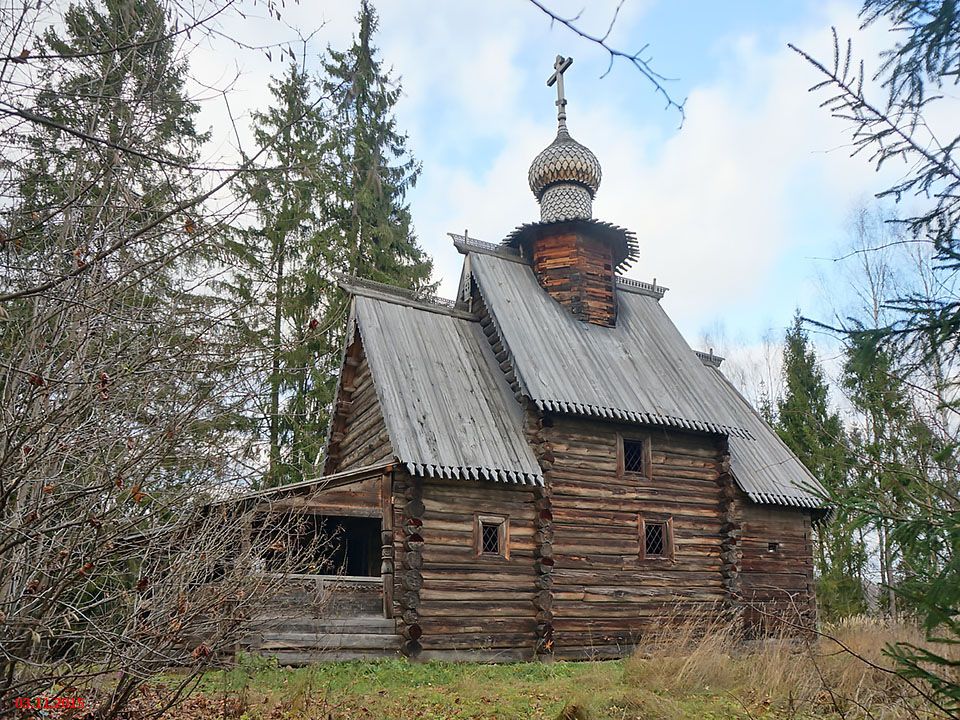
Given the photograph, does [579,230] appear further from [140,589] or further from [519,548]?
[140,589]

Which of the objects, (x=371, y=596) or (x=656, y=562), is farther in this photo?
(x=656, y=562)

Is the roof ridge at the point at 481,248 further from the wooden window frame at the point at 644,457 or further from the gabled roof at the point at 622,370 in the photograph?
the wooden window frame at the point at 644,457

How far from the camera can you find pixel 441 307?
1883 cm

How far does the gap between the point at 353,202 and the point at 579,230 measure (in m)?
8.78

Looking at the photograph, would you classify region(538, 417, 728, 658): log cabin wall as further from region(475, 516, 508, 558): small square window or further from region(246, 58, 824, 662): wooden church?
region(475, 516, 508, 558): small square window

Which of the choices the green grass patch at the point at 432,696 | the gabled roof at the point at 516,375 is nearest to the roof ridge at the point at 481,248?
the gabled roof at the point at 516,375

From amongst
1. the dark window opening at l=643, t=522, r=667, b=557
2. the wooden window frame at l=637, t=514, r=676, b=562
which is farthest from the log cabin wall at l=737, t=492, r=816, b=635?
the dark window opening at l=643, t=522, r=667, b=557

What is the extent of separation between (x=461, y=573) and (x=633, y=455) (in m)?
5.11

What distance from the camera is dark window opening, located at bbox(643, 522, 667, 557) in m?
17.8

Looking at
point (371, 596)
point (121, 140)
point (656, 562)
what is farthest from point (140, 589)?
point (656, 562)

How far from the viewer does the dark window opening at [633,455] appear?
58.8 feet

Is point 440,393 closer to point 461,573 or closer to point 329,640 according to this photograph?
point 461,573

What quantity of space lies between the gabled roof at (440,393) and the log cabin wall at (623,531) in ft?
3.28

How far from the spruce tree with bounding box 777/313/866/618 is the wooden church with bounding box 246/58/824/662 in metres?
8.73
